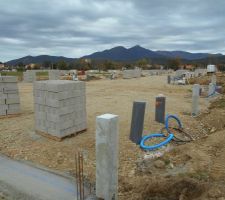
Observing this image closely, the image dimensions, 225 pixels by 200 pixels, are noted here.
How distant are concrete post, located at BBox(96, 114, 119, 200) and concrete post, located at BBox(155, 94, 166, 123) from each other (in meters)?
4.90

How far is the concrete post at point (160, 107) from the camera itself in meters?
9.00

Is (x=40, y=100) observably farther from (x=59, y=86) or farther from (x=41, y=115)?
(x=59, y=86)

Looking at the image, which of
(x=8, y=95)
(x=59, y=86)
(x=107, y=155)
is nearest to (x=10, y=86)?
(x=8, y=95)

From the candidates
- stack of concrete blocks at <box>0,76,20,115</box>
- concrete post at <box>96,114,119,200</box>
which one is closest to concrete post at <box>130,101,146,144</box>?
concrete post at <box>96,114,119,200</box>

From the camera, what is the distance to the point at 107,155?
13.9 feet

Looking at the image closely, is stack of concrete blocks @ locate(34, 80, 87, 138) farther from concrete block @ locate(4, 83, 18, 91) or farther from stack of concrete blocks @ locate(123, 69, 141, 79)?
stack of concrete blocks @ locate(123, 69, 141, 79)

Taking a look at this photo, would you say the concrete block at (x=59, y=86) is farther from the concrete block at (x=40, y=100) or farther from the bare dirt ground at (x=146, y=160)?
the bare dirt ground at (x=146, y=160)

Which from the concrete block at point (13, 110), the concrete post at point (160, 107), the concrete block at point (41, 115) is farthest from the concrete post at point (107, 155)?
the concrete block at point (13, 110)

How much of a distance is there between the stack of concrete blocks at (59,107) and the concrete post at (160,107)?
262cm

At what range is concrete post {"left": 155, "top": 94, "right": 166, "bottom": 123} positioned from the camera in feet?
29.5

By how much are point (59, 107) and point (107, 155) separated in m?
3.05

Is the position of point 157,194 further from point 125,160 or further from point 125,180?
point 125,160

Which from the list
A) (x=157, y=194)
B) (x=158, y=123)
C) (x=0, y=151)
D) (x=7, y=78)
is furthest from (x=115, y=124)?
(x=7, y=78)

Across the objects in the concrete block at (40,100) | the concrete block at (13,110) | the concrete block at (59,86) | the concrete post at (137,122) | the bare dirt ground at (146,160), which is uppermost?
the concrete block at (59,86)
